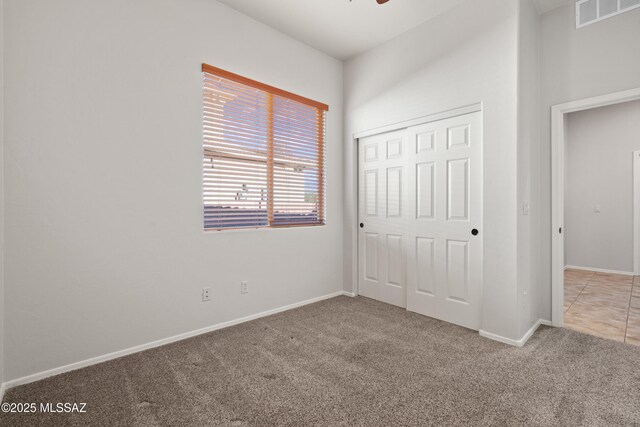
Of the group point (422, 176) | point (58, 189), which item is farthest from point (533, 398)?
point (58, 189)

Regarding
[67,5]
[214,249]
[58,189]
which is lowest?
[214,249]

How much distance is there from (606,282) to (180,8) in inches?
249

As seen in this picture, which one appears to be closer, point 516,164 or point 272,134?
point 516,164

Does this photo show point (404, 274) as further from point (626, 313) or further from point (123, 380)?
point (123, 380)

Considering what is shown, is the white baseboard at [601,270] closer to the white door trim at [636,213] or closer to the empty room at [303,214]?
the white door trim at [636,213]

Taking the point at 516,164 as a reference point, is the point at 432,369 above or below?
below

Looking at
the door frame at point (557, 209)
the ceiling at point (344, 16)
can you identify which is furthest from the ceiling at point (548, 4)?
the door frame at point (557, 209)

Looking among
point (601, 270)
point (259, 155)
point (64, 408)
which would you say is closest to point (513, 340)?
point (259, 155)

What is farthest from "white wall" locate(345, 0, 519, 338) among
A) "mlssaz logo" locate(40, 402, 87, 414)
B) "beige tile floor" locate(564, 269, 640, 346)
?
"mlssaz logo" locate(40, 402, 87, 414)

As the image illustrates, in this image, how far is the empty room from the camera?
6.23ft

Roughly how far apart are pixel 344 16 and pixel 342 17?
24 mm

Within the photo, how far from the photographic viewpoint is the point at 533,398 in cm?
180

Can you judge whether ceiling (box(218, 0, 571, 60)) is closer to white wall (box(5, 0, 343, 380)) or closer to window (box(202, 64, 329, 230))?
white wall (box(5, 0, 343, 380))

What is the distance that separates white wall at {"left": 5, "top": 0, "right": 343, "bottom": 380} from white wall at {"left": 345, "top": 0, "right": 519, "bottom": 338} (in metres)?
1.59
